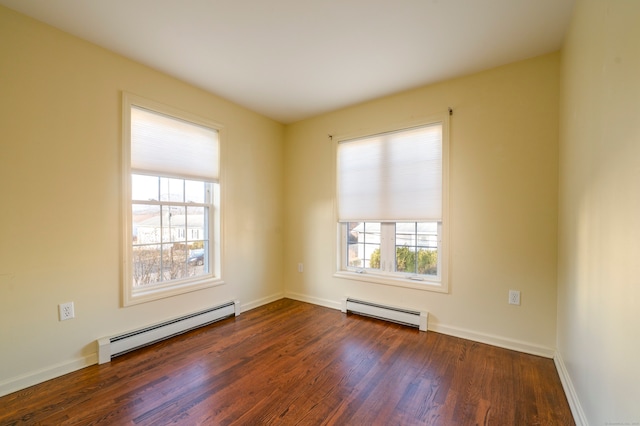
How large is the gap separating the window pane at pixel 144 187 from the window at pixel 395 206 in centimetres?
215

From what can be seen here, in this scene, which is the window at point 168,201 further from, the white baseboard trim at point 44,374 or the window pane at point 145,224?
the white baseboard trim at point 44,374

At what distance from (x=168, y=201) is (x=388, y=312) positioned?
107 inches

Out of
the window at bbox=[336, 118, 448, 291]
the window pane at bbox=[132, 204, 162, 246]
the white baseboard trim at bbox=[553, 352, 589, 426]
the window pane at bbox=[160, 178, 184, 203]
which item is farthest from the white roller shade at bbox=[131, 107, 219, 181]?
the white baseboard trim at bbox=[553, 352, 589, 426]

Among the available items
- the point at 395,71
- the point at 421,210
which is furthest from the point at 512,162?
the point at 395,71

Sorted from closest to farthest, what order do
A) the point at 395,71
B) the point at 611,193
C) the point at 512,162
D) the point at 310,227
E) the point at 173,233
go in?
the point at 611,193, the point at 512,162, the point at 395,71, the point at 173,233, the point at 310,227

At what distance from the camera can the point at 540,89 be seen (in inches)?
93.9

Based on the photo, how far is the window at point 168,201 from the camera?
252 cm

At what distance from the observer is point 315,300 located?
151 inches

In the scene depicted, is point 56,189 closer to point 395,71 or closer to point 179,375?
point 179,375

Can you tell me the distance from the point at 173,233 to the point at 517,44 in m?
3.68

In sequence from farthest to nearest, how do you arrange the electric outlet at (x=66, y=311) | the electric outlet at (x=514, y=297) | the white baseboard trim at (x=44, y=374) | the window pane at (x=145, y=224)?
the window pane at (x=145, y=224) < the electric outlet at (x=514, y=297) < the electric outlet at (x=66, y=311) < the white baseboard trim at (x=44, y=374)

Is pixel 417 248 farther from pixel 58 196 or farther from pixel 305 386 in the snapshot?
pixel 58 196

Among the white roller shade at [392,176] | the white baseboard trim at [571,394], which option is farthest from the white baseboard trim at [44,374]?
the white baseboard trim at [571,394]

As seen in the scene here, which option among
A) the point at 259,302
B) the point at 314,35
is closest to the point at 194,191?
the point at 259,302
